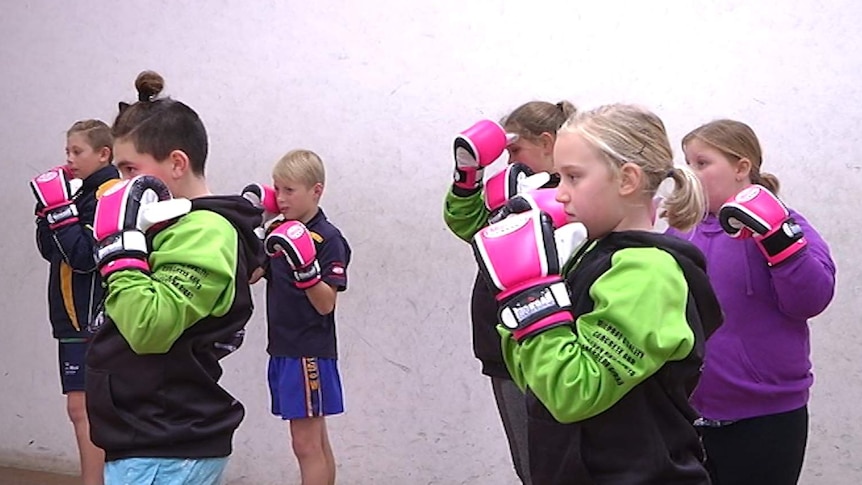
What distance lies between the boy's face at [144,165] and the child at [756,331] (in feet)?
4.13

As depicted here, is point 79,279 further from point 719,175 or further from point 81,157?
point 719,175

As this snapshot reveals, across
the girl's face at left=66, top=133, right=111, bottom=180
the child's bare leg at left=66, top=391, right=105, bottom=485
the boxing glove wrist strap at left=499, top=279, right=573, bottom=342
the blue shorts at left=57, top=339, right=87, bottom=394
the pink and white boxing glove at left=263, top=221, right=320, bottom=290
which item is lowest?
the child's bare leg at left=66, top=391, right=105, bottom=485

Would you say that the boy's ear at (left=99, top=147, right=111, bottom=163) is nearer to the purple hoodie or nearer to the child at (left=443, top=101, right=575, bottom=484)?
the child at (left=443, top=101, right=575, bottom=484)

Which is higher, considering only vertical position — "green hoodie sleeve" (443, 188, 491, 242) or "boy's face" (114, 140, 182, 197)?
"boy's face" (114, 140, 182, 197)

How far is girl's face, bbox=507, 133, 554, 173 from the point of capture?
3.03 m

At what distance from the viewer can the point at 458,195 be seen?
122 inches

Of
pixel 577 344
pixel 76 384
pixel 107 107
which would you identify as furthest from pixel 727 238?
pixel 107 107

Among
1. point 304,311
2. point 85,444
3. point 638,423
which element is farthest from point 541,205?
point 85,444

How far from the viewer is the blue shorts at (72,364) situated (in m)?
3.90

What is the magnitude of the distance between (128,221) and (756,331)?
155 centimetres

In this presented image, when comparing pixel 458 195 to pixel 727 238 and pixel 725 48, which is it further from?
pixel 725 48

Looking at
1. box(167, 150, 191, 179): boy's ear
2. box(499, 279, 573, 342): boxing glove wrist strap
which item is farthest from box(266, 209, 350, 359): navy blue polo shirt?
box(499, 279, 573, 342): boxing glove wrist strap

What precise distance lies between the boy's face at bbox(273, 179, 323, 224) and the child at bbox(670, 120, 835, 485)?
1563 millimetres

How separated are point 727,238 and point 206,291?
1.38m
